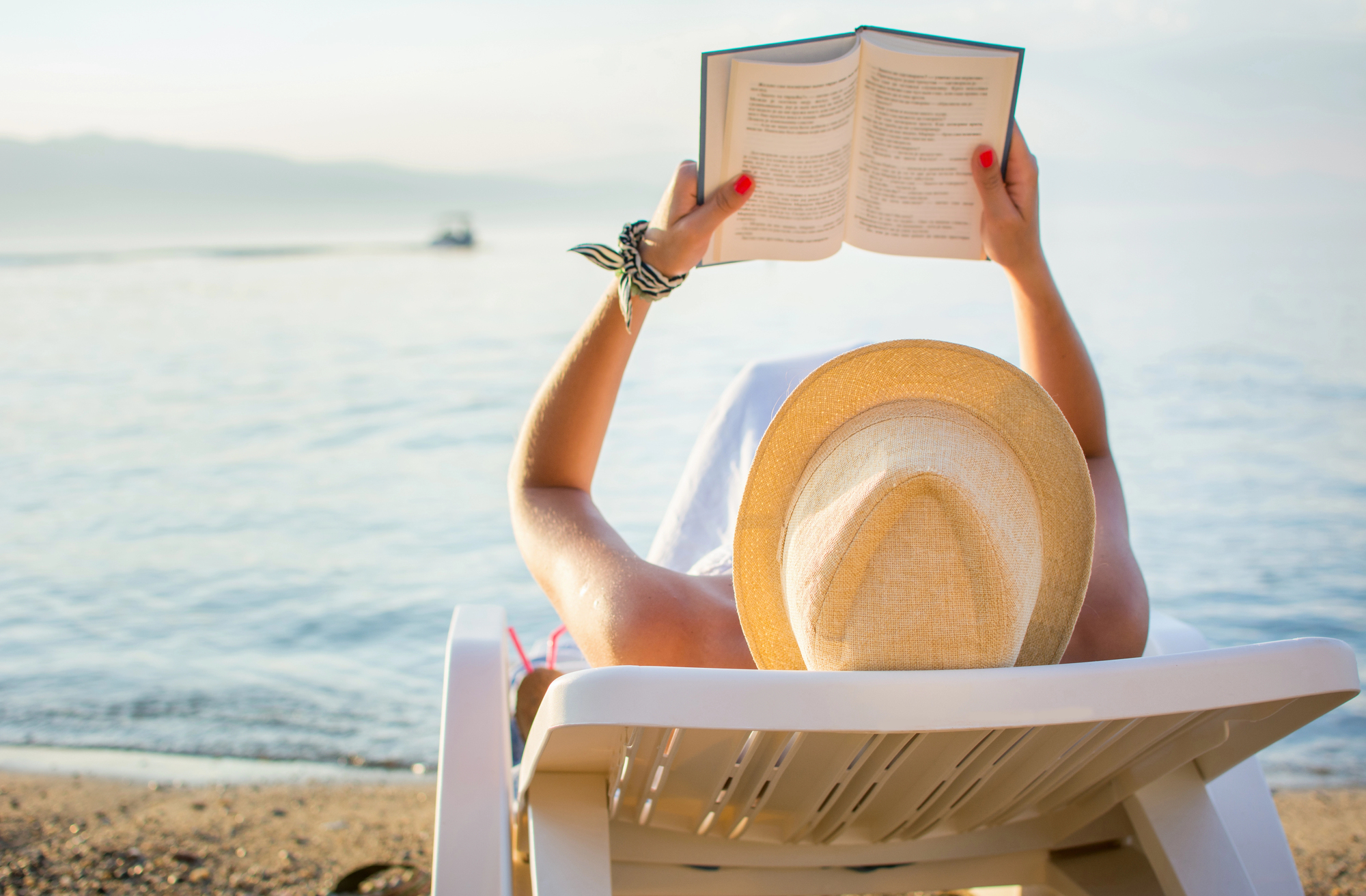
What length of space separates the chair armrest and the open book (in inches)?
26.7

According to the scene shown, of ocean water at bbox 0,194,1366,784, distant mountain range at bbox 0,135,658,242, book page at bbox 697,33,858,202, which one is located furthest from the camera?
distant mountain range at bbox 0,135,658,242

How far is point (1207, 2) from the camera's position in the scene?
1908 centimetres

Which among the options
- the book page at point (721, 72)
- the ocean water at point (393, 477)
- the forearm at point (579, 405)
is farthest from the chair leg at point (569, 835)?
the ocean water at point (393, 477)

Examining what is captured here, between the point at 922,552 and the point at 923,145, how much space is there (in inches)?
36.4

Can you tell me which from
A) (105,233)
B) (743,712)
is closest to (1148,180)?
(105,233)

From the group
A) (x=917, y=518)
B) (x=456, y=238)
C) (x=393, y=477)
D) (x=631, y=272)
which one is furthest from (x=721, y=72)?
(x=456, y=238)

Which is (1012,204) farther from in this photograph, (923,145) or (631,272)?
(631,272)

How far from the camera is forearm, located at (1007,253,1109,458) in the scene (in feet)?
4.69

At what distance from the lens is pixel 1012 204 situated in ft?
4.94

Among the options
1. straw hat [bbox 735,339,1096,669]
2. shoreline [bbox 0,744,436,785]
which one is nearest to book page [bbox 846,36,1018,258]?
straw hat [bbox 735,339,1096,669]

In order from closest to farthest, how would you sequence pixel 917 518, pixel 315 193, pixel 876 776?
pixel 917 518, pixel 876 776, pixel 315 193

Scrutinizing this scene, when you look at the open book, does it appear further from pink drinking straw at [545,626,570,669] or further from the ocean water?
the ocean water

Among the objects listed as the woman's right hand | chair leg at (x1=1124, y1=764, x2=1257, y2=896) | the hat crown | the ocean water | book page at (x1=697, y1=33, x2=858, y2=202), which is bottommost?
chair leg at (x1=1124, y1=764, x2=1257, y2=896)

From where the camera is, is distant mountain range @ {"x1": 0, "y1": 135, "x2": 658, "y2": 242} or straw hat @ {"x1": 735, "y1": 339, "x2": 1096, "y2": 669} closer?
straw hat @ {"x1": 735, "y1": 339, "x2": 1096, "y2": 669}
